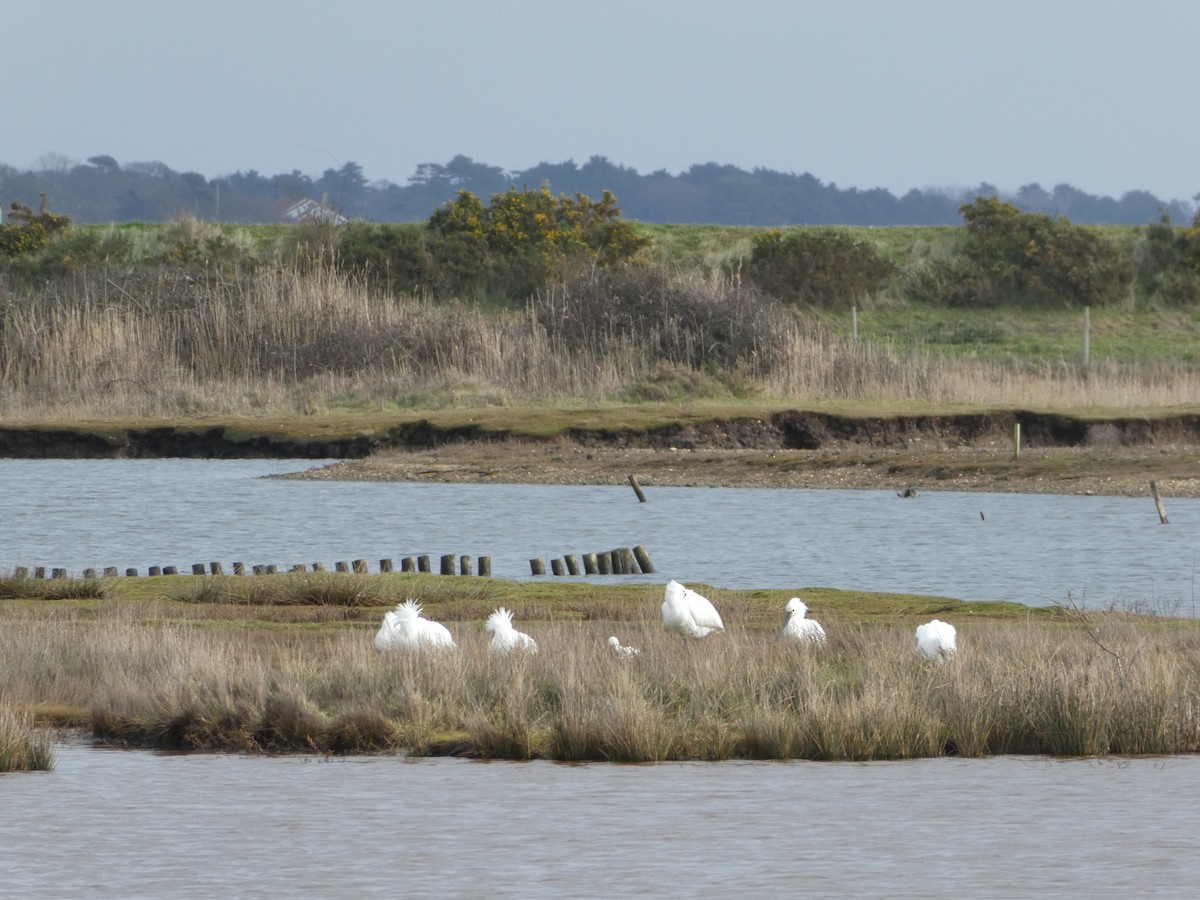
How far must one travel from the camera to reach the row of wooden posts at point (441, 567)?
22.8 meters

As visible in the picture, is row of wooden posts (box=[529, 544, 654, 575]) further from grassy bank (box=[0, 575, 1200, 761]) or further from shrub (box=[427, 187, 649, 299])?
shrub (box=[427, 187, 649, 299])

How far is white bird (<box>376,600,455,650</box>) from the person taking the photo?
1497 centimetres

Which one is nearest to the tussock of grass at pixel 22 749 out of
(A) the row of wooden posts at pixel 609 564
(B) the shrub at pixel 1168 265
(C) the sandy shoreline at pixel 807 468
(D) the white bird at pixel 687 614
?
(D) the white bird at pixel 687 614

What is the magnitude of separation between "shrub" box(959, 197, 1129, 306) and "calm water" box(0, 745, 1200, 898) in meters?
53.4

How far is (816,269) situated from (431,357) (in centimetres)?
2062

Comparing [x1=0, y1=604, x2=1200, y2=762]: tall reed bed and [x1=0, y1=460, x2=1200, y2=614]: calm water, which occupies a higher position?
[x1=0, y1=604, x2=1200, y2=762]: tall reed bed

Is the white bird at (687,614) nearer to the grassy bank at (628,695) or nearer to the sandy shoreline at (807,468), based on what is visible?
the grassy bank at (628,695)

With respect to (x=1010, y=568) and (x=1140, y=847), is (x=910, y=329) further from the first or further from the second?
(x=1140, y=847)

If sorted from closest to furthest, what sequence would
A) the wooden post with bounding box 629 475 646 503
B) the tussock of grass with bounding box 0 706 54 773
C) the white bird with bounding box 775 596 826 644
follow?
the tussock of grass with bounding box 0 706 54 773 < the white bird with bounding box 775 596 826 644 < the wooden post with bounding box 629 475 646 503

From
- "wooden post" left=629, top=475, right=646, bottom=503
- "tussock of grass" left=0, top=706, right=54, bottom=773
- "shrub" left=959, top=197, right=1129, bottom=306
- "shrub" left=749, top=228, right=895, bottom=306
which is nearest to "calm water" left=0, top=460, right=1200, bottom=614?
"wooden post" left=629, top=475, right=646, bottom=503

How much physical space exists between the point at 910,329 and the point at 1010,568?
119ft

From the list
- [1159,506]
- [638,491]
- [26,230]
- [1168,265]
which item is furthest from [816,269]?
[1159,506]

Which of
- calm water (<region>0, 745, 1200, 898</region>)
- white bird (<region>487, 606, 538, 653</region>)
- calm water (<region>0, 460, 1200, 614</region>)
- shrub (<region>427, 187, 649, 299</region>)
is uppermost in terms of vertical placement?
shrub (<region>427, 187, 649, 299</region>)

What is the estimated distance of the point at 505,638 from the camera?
15.1 m
